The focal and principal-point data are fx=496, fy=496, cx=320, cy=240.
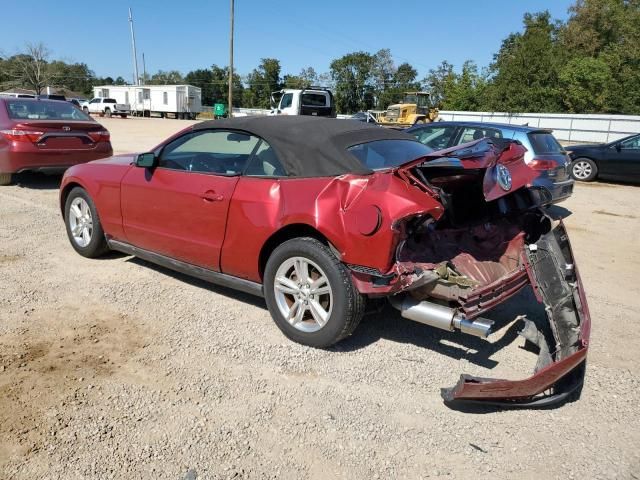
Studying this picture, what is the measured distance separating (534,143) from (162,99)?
5071 centimetres

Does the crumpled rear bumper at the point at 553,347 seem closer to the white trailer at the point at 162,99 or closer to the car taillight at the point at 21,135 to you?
the car taillight at the point at 21,135

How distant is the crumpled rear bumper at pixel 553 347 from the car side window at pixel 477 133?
15.0ft

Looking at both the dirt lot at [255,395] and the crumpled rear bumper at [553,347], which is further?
the crumpled rear bumper at [553,347]

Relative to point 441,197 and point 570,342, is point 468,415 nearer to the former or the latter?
point 570,342

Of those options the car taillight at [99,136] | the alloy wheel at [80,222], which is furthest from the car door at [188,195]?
the car taillight at [99,136]

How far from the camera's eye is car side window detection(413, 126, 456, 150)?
28.0 feet

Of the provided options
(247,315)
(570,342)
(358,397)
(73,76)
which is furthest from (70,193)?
(73,76)

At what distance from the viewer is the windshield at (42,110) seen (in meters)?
8.77

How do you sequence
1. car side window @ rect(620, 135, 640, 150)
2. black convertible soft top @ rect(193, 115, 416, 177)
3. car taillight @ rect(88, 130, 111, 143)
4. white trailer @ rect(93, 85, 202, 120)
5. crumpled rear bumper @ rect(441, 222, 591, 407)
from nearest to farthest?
crumpled rear bumper @ rect(441, 222, 591, 407)
black convertible soft top @ rect(193, 115, 416, 177)
car taillight @ rect(88, 130, 111, 143)
car side window @ rect(620, 135, 640, 150)
white trailer @ rect(93, 85, 202, 120)

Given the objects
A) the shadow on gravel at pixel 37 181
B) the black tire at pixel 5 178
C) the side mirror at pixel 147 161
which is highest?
the side mirror at pixel 147 161

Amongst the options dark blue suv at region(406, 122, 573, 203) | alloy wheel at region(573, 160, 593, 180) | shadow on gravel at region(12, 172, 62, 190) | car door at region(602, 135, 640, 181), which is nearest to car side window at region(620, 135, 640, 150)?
car door at region(602, 135, 640, 181)

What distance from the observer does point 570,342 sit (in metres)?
3.02

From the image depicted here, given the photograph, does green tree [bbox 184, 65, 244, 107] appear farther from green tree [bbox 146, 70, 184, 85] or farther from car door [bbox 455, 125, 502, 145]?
car door [bbox 455, 125, 502, 145]

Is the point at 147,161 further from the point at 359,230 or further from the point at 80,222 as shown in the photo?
the point at 359,230
